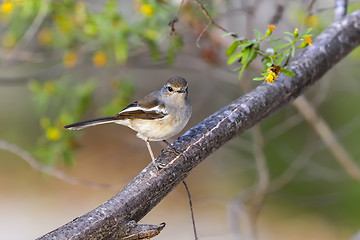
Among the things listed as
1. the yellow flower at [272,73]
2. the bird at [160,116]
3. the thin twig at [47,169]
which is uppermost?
the thin twig at [47,169]

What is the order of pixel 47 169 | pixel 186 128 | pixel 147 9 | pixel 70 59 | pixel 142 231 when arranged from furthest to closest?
1. pixel 186 128
2. pixel 70 59
3. pixel 147 9
4. pixel 47 169
5. pixel 142 231

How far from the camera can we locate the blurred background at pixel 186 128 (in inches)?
150

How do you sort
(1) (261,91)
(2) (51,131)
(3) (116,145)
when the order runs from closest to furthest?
1. (1) (261,91)
2. (2) (51,131)
3. (3) (116,145)

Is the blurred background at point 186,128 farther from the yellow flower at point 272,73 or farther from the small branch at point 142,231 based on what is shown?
the small branch at point 142,231

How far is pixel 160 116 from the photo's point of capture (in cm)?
257

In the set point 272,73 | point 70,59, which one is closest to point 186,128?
point 70,59

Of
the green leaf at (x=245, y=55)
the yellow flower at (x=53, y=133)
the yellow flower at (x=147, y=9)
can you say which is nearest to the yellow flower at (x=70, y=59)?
the yellow flower at (x=53, y=133)

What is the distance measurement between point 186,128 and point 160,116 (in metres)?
3.78

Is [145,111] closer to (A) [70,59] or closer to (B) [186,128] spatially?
(A) [70,59]

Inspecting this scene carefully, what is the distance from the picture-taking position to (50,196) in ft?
21.8

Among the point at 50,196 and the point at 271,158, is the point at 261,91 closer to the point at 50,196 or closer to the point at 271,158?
the point at 271,158

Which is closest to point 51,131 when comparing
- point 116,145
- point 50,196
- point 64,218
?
point 64,218

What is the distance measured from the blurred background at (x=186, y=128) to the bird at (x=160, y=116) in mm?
615

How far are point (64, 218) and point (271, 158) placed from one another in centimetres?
259
